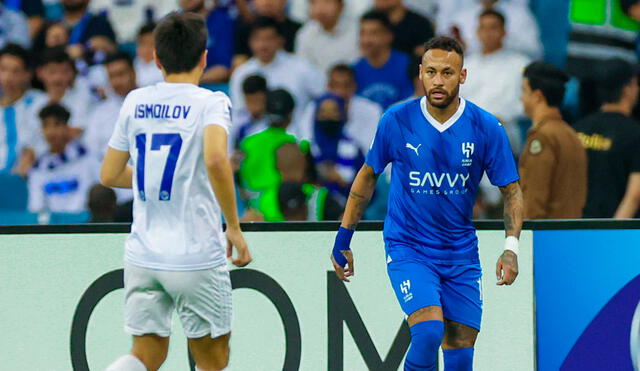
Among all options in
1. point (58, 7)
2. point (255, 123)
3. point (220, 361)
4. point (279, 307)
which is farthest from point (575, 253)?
point (58, 7)

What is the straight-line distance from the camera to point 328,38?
11.0 m

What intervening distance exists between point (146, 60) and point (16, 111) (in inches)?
56.6

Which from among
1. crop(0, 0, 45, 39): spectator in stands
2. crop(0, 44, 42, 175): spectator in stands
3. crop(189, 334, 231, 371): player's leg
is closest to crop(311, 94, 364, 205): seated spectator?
crop(0, 44, 42, 175): spectator in stands

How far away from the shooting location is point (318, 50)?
10.9 m

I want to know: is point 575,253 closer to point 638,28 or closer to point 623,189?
point 623,189

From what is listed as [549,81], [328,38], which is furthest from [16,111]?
[549,81]

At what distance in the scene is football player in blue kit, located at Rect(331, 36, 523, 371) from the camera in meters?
5.43

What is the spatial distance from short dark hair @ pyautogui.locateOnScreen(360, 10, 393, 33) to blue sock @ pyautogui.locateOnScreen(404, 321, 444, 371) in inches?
217

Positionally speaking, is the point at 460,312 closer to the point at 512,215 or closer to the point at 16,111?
the point at 512,215

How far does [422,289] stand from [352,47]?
19.0 ft

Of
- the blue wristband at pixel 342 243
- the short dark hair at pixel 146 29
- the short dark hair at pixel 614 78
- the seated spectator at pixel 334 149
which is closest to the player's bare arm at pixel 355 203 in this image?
the blue wristband at pixel 342 243

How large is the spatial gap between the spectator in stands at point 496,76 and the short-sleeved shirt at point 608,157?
134 cm

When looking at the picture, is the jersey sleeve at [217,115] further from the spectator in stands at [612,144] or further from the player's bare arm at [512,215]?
the spectator in stands at [612,144]

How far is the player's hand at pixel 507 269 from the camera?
17.5ft
